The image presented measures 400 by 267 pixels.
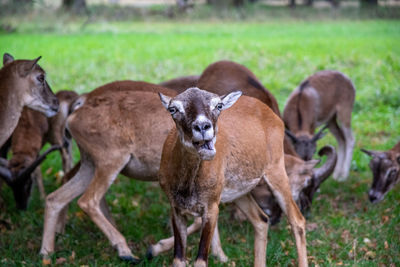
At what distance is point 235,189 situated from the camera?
536 centimetres

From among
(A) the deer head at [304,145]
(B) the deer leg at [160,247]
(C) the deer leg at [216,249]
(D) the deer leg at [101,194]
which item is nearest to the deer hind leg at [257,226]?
(C) the deer leg at [216,249]

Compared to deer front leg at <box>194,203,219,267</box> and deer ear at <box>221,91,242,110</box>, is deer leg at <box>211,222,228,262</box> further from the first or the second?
deer ear at <box>221,91,242,110</box>

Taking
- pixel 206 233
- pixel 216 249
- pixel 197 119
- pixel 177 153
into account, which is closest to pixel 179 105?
pixel 197 119

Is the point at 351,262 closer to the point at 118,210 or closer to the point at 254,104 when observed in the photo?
the point at 254,104

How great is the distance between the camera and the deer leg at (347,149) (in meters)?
9.34

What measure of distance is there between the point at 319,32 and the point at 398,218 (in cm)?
1929

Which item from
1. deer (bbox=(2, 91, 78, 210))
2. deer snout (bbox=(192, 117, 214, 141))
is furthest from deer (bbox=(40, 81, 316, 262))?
deer snout (bbox=(192, 117, 214, 141))

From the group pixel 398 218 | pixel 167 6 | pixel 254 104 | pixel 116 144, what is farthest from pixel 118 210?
pixel 167 6

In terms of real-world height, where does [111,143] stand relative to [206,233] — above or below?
above

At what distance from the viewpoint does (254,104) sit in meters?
5.92

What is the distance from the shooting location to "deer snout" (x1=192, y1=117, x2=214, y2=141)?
4.05 m

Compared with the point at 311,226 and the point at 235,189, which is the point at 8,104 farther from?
the point at 311,226

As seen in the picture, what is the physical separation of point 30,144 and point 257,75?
7907 millimetres

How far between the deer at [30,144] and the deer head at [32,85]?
82 cm
